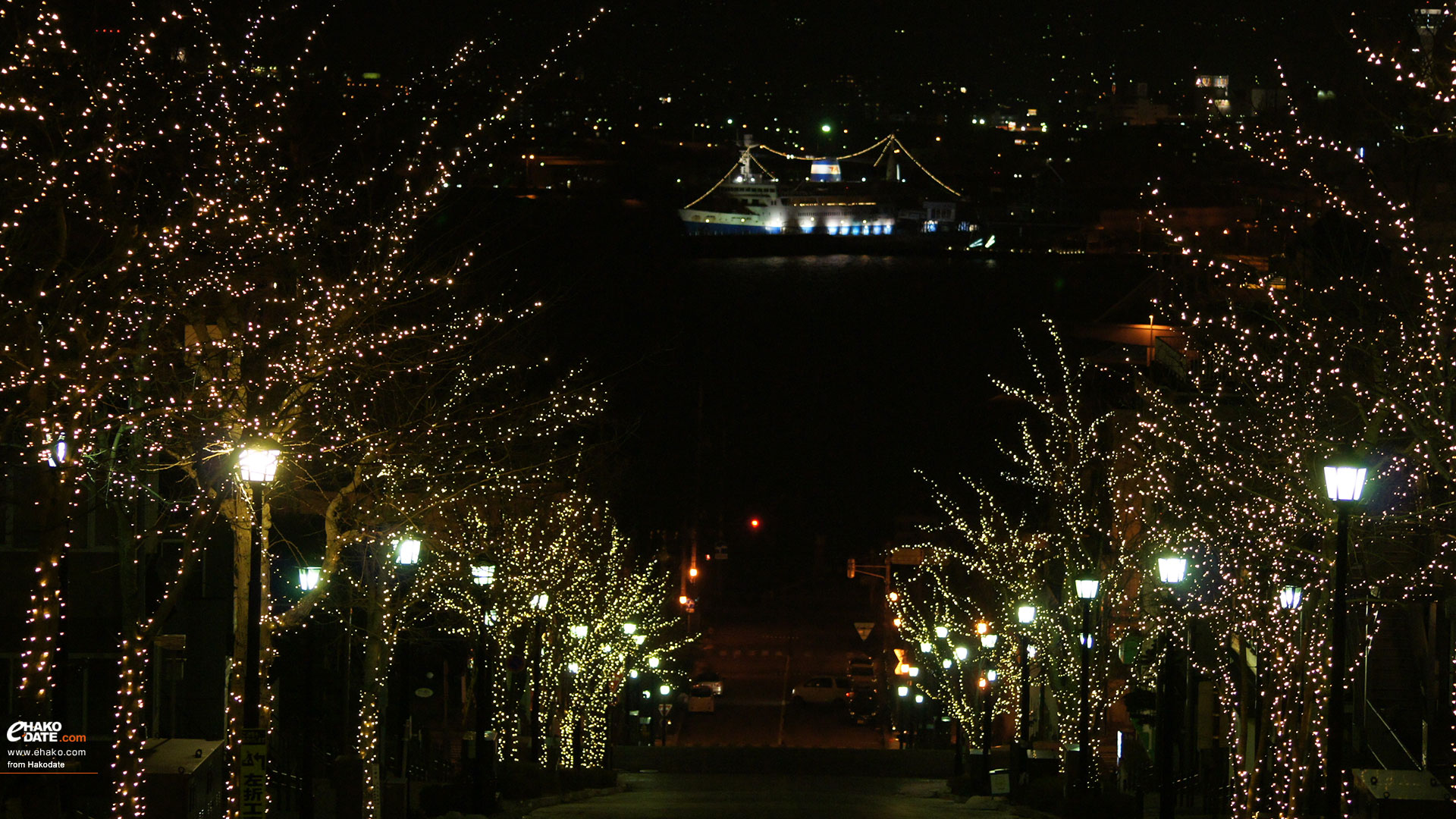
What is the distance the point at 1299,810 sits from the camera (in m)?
18.0

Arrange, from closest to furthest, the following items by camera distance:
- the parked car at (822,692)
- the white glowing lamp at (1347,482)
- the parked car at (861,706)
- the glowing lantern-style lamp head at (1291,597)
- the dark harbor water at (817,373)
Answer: the white glowing lamp at (1347,482) < the glowing lantern-style lamp head at (1291,597) < the parked car at (861,706) < the parked car at (822,692) < the dark harbor water at (817,373)

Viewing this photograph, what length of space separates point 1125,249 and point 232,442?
413 ft

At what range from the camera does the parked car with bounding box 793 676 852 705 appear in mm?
52812

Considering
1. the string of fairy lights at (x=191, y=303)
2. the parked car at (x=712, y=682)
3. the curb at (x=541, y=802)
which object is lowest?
the parked car at (x=712, y=682)

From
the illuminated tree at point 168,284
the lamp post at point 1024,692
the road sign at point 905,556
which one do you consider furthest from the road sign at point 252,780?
the road sign at point 905,556

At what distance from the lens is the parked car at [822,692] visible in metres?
52.8

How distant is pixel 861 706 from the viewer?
5188 centimetres

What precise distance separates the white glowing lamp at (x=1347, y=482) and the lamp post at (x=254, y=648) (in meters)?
9.44

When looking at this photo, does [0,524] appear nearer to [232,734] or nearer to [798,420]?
[232,734]

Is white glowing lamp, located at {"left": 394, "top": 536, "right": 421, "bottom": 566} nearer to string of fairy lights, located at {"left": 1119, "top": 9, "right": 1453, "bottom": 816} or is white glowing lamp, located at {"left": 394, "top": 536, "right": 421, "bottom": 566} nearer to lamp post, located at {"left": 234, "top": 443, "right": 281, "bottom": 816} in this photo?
lamp post, located at {"left": 234, "top": 443, "right": 281, "bottom": 816}

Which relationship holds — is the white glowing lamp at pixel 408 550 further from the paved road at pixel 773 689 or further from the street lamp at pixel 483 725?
the paved road at pixel 773 689

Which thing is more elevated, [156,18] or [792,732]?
[156,18]

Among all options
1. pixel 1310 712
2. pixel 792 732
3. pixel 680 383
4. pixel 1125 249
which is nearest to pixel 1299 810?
pixel 1310 712

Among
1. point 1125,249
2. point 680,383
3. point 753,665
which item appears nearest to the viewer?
point 753,665
